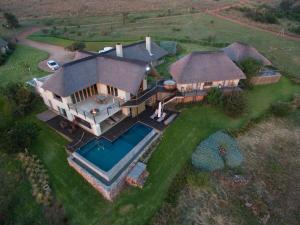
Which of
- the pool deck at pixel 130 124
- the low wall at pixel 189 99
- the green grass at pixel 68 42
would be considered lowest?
the pool deck at pixel 130 124

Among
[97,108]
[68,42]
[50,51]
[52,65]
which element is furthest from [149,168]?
[68,42]

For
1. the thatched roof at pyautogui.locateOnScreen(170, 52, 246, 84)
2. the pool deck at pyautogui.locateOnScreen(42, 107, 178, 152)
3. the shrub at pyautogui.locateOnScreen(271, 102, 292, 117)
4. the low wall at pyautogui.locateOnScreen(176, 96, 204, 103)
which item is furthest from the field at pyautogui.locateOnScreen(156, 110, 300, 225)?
the thatched roof at pyautogui.locateOnScreen(170, 52, 246, 84)

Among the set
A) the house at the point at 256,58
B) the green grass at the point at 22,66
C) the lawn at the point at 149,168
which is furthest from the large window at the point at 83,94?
the house at the point at 256,58

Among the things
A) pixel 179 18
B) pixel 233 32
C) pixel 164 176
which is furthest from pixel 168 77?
pixel 179 18

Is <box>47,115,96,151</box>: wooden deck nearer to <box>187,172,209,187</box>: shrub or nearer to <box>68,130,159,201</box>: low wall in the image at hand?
<box>68,130,159,201</box>: low wall

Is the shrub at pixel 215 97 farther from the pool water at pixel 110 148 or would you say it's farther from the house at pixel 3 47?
the house at pixel 3 47

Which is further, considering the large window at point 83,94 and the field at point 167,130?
the large window at point 83,94

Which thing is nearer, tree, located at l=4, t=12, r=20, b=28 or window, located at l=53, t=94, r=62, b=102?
window, located at l=53, t=94, r=62, b=102

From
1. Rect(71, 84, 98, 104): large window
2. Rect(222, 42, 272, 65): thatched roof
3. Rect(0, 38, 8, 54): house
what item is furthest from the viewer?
Rect(0, 38, 8, 54): house
